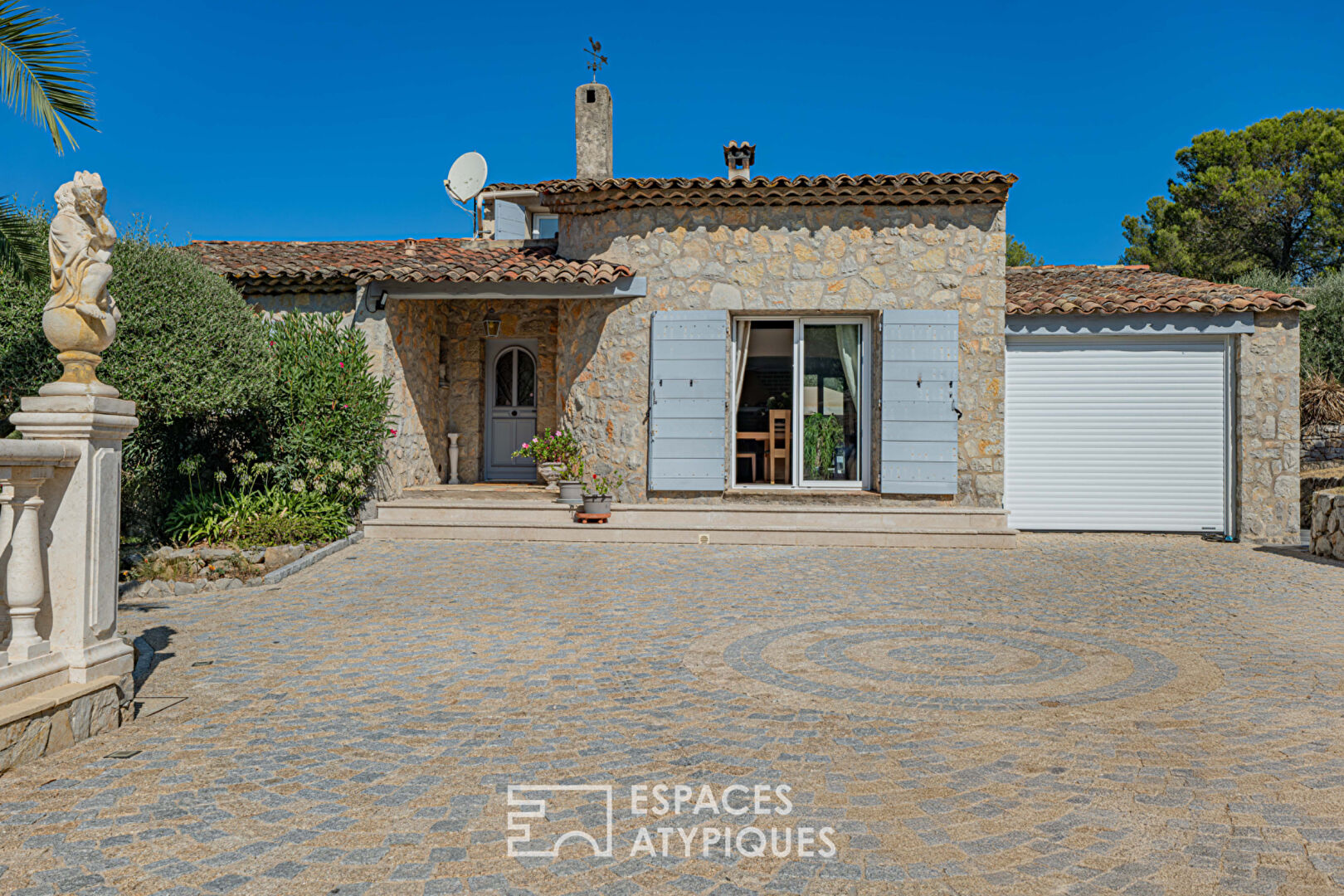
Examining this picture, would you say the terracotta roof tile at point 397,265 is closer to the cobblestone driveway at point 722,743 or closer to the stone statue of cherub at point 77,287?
the cobblestone driveway at point 722,743

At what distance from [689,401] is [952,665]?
245 inches

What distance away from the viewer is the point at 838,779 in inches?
125

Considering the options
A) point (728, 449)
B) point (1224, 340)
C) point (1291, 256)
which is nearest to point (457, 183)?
point (728, 449)

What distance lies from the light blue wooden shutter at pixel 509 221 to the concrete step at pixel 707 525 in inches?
378

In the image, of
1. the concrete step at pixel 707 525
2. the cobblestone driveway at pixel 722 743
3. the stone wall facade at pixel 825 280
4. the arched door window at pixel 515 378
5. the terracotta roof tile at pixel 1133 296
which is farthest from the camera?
the arched door window at pixel 515 378

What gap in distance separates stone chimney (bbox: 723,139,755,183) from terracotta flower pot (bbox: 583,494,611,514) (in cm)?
499

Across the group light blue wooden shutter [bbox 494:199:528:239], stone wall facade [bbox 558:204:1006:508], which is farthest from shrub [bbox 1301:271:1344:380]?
light blue wooden shutter [bbox 494:199:528:239]

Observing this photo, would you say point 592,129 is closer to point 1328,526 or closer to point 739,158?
point 739,158

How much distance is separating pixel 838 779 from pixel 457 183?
13.6 m

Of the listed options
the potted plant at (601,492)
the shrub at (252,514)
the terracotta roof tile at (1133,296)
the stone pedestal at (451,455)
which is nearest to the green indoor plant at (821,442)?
the potted plant at (601,492)

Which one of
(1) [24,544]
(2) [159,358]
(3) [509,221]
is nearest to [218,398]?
(2) [159,358]

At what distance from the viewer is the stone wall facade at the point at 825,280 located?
1051cm

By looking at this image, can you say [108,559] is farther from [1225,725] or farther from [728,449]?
[728,449]

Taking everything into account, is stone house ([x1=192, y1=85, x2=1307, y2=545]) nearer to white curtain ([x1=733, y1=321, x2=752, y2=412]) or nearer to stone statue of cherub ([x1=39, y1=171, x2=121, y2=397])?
white curtain ([x1=733, y1=321, x2=752, y2=412])
